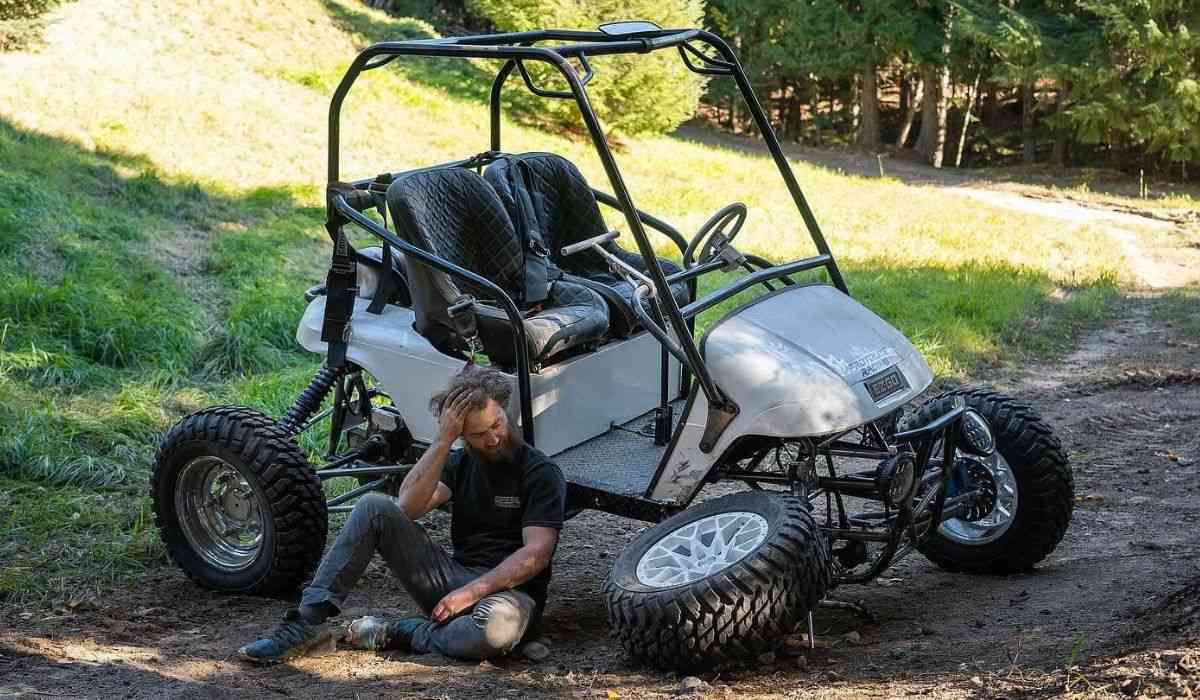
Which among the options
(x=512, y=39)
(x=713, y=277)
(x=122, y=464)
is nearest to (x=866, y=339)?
(x=512, y=39)

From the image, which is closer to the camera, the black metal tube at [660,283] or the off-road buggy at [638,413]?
the off-road buggy at [638,413]

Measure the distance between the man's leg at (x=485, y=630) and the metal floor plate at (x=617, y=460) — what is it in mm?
662

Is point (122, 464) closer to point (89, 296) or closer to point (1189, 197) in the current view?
point (89, 296)

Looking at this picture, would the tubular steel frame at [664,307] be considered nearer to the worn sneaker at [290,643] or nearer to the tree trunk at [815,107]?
the worn sneaker at [290,643]

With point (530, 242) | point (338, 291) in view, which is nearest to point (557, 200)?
point (530, 242)

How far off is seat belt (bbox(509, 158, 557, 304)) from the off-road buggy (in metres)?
0.01

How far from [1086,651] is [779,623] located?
3.24ft

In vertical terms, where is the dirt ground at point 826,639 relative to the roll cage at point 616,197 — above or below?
below

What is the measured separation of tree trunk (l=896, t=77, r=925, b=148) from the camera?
107 ft

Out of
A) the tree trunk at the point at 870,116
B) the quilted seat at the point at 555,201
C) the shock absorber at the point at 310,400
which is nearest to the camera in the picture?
the shock absorber at the point at 310,400

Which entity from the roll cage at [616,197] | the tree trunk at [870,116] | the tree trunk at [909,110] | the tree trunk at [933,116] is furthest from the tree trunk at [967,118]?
the roll cage at [616,197]

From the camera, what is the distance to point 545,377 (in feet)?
19.2

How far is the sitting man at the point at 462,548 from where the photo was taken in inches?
195

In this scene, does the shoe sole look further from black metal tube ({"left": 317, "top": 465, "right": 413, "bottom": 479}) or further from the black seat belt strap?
the black seat belt strap
